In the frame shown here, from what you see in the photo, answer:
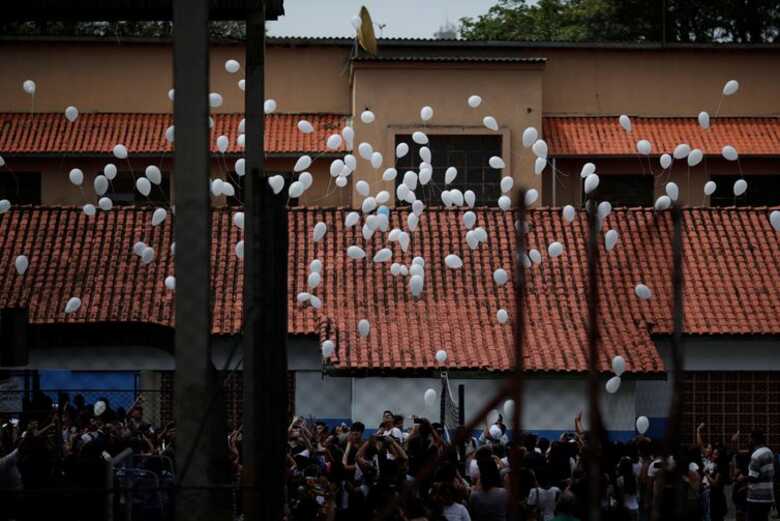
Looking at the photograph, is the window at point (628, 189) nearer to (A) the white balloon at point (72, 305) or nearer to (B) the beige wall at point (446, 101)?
(B) the beige wall at point (446, 101)

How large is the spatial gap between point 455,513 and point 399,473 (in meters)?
1.01

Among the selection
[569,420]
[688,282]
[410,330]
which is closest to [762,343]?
[688,282]

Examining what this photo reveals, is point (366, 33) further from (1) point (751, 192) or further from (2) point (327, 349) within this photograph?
(1) point (751, 192)

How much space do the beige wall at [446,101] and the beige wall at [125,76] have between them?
2.06m

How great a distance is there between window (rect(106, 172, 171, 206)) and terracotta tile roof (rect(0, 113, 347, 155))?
0.69 m

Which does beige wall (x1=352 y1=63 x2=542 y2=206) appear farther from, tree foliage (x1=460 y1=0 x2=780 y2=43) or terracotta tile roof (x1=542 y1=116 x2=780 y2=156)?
tree foliage (x1=460 y1=0 x2=780 y2=43)

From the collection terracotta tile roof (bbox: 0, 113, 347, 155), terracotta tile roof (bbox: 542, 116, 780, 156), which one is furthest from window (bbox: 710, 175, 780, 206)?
terracotta tile roof (bbox: 0, 113, 347, 155)

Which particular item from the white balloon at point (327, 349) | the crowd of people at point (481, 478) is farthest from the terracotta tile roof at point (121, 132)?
the crowd of people at point (481, 478)

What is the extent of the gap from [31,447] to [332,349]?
1330 centimetres

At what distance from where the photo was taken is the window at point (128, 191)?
34438 millimetres

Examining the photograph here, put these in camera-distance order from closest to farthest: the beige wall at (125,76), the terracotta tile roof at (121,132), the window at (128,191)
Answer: the window at (128,191), the terracotta tile roof at (121,132), the beige wall at (125,76)

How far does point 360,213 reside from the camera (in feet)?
95.9

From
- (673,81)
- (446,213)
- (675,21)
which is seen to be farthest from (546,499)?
(675,21)

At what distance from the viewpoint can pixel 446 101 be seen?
114 ft
